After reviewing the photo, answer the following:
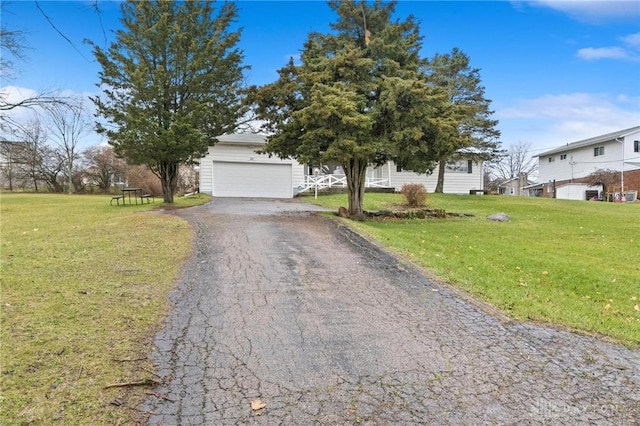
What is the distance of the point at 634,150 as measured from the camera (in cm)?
3328

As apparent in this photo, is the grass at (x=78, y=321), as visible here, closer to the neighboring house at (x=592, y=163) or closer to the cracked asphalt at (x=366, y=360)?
the cracked asphalt at (x=366, y=360)

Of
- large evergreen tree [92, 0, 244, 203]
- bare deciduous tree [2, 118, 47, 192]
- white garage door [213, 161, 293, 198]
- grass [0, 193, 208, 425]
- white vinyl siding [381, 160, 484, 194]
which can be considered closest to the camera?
grass [0, 193, 208, 425]

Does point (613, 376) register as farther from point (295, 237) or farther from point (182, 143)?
point (182, 143)

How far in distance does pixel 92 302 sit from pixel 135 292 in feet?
1.89

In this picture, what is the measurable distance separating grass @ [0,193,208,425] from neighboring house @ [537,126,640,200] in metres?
33.8

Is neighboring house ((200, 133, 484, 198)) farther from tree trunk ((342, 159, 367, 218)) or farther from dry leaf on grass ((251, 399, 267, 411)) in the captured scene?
dry leaf on grass ((251, 399, 267, 411))

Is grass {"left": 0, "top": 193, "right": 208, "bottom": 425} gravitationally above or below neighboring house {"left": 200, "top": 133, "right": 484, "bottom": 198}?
A: below

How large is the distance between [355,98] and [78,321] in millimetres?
9025

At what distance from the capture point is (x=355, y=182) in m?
13.0

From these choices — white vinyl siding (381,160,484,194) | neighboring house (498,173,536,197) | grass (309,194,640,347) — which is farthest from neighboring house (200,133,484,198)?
neighboring house (498,173,536,197)

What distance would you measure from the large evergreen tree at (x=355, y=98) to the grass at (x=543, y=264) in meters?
2.42

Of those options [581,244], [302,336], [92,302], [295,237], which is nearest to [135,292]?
[92,302]

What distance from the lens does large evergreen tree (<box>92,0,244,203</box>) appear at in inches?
566

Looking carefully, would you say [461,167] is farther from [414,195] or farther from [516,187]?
[516,187]
